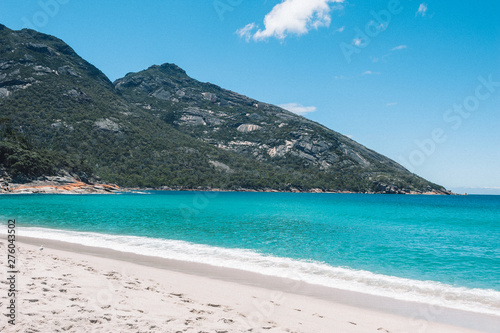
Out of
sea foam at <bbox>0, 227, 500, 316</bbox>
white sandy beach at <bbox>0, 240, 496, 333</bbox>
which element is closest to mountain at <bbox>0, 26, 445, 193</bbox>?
sea foam at <bbox>0, 227, 500, 316</bbox>

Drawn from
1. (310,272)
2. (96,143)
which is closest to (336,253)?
(310,272)

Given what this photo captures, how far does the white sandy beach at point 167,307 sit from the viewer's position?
6.28 meters

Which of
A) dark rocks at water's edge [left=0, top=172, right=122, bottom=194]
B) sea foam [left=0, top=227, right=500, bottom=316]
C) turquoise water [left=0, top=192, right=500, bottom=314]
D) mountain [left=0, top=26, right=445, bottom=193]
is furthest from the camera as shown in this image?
mountain [left=0, top=26, right=445, bottom=193]

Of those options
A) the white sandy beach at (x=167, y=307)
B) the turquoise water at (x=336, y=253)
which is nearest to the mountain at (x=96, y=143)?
the turquoise water at (x=336, y=253)

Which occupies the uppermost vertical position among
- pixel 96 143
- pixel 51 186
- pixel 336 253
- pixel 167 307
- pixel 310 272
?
pixel 96 143

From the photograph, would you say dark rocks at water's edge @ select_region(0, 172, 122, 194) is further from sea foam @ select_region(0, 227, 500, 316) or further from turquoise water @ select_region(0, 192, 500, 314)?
sea foam @ select_region(0, 227, 500, 316)

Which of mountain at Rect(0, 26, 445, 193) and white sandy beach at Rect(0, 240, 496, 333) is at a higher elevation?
mountain at Rect(0, 26, 445, 193)

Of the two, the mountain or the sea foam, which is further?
the mountain

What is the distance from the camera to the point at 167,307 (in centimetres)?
763

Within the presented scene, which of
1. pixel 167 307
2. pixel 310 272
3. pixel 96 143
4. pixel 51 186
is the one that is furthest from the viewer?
pixel 96 143

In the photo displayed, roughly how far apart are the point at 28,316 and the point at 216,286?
582cm

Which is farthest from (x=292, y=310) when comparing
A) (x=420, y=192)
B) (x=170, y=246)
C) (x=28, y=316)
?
(x=420, y=192)

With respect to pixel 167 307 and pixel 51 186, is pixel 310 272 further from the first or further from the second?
pixel 51 186

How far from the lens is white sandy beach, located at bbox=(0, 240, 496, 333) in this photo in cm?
628
